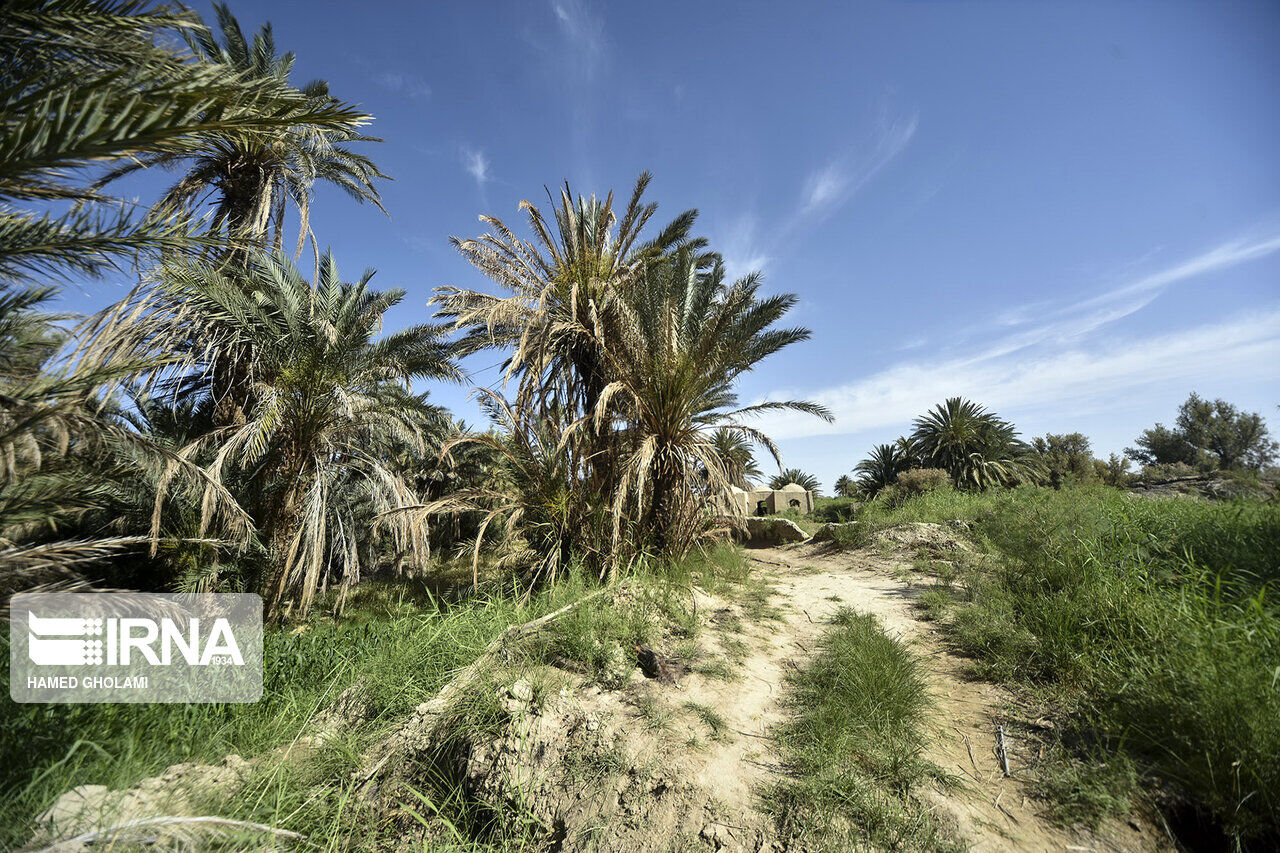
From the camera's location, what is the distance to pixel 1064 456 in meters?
25.8

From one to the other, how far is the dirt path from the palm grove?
1.92m

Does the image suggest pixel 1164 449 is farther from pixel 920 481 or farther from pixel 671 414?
pixel 671 414

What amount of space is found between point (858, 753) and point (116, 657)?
6406mm

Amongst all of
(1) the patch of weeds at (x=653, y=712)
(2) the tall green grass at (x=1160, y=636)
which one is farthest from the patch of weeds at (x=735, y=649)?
(2) the tall green grass at (x=1160, y=636)

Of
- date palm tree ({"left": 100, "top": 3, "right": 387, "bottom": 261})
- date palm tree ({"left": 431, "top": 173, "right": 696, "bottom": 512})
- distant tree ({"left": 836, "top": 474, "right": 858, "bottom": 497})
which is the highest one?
date palm tree ({"left": 100, "top": 3, "right": 387, "bottom": 261})

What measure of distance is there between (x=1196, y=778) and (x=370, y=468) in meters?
11.1

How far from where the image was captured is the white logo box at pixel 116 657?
3645 millimetres

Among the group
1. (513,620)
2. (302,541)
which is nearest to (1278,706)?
(513,620)

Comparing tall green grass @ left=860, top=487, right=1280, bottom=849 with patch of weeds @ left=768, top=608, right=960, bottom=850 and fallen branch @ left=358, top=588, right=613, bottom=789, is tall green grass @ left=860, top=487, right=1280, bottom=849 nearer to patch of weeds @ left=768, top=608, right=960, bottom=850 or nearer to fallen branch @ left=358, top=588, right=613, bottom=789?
patch of weeds @ left=768, top=608, right=960, bottom=850

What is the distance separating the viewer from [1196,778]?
2.00 metres

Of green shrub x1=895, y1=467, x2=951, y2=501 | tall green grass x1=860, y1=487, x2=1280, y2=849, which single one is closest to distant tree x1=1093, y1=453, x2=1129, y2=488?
green shrub x1=895, y1=467, x2=951, y2=501

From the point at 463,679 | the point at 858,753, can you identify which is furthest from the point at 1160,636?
the point at 463,679

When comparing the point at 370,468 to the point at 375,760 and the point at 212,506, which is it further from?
the point at 375,760

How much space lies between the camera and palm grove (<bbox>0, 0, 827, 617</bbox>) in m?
2.76
